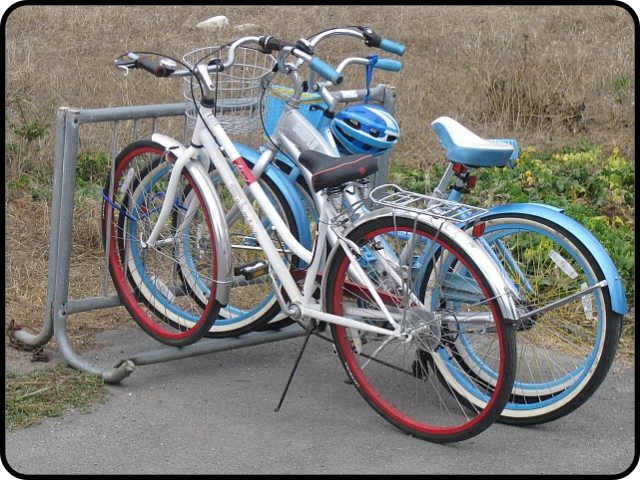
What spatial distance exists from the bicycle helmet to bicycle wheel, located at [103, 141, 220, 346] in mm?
751

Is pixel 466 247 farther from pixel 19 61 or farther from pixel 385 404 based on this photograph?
pixel 19 61

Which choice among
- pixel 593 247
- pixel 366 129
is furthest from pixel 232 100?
pixel 593 247

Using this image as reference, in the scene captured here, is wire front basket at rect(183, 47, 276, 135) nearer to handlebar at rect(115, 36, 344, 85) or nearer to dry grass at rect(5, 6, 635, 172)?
handlebar at rect(115, 36, 344, 85)

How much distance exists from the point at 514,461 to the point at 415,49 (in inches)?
268

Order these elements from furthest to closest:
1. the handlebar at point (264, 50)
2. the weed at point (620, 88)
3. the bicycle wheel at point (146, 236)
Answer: the weed at point (620, 88), the bicycle wheel at point (146, 236), the handlebar at point (264, 50)

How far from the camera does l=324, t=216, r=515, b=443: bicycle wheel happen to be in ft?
12.6

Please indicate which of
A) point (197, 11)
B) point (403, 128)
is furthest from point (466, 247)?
point (197, 11)

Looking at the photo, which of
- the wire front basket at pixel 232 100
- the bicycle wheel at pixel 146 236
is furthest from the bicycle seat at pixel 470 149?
the bicycle wheel at pixel 146 236

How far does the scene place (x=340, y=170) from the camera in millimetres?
3953

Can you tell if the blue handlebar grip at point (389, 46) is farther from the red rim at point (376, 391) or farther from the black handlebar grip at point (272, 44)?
the red rim at point (376, 391)

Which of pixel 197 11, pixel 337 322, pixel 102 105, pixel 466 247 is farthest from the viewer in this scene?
pixel 197 11

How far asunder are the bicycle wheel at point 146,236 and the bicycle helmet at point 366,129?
751 mm

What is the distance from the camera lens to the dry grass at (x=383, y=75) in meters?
6.23

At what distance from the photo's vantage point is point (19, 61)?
833 centimetres
